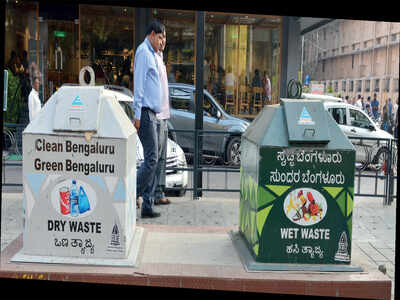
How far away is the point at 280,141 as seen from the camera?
3.53 metres

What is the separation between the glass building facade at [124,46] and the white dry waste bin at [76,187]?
40.7 feet

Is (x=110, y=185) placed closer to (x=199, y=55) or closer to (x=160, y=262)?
(x=160, y=262)

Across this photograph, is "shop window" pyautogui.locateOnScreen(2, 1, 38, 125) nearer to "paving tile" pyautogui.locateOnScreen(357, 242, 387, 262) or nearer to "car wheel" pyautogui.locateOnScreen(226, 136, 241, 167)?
"car wheel" pyautogui.locateOnScreen(226, 136, 241, 167)

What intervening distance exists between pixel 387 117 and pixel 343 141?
19948 mm

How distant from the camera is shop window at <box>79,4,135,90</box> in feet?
52.4

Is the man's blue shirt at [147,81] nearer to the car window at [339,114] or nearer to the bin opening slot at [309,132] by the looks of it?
the bin opening slot at [309,132]

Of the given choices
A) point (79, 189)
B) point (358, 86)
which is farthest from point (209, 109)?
point (358, 86)

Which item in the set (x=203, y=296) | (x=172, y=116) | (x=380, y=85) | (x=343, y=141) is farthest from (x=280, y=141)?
(x=380, y=85)

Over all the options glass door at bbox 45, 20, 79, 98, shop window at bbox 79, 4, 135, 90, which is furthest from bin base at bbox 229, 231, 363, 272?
glass door at bbox 45, 20, 79, 98

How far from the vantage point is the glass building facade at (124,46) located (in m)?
16.0

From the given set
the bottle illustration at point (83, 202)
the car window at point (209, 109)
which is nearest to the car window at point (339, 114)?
the car window at point (209, 109)

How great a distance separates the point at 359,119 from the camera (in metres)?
13.6

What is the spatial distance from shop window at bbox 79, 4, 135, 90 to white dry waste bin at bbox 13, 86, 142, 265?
1262cm

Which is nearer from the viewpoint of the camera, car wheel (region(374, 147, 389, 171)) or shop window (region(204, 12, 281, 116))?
car wheel (region(374, 147, 389, 171))
